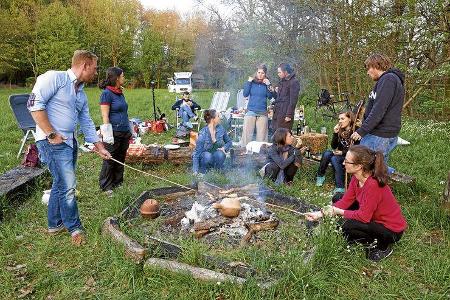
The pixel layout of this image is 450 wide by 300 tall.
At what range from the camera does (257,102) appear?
7285mm

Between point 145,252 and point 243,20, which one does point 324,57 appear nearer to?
point 243,20

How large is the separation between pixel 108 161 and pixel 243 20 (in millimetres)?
10841

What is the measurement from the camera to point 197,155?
6.00m

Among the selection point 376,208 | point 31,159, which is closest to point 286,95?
point 376,208

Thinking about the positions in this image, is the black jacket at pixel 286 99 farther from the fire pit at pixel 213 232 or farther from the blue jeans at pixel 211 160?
the fire pit at pixel 213 232

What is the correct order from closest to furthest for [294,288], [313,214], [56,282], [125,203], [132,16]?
[294,288] → [56,282] → [313,214] → [125,203] → [132,16]

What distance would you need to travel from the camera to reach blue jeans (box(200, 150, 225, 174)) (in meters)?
5.98

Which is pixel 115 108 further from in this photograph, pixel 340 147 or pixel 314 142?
pixel 314 142

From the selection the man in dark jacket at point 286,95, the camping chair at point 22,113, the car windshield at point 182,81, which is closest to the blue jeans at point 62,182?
the camping chair at point 22,113

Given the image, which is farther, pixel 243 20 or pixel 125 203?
pixel 243 20

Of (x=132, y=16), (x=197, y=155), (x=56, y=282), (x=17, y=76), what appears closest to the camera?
Answer: (x=56, y=282)

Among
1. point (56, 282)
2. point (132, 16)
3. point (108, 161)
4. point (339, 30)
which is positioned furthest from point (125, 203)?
point (132, 16)

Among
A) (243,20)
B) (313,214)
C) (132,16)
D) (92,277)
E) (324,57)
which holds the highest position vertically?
(132,16)

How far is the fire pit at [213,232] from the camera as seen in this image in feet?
9.81
